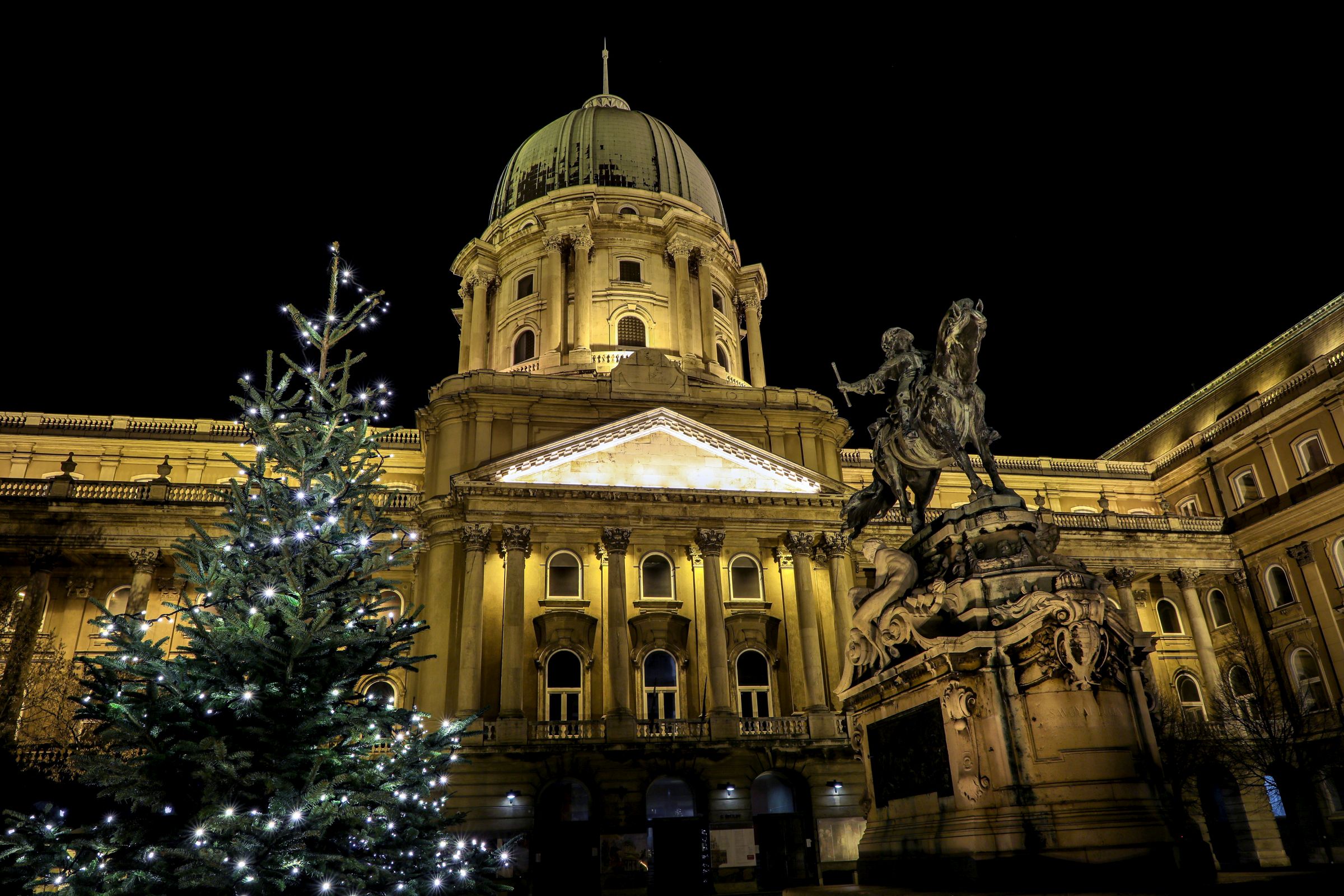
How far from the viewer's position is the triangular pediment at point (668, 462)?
31266mm

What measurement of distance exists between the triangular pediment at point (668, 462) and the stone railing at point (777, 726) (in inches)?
298

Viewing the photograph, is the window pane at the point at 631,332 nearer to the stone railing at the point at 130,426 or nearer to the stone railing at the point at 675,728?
the stone railing at the point at 130,426

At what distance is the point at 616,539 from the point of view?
98.3ft

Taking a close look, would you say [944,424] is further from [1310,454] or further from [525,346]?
[525,346]

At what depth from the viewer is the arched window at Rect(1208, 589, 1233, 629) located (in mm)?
38375

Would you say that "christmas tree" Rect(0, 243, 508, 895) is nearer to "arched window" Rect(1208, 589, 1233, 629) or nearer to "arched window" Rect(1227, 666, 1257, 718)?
"arched window" Rect(1227, 666, 1257, 718)

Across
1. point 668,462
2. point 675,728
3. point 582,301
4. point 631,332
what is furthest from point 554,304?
point 675,728

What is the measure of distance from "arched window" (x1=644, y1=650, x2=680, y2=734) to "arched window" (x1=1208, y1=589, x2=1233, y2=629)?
23.9 meters

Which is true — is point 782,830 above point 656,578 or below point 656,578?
below

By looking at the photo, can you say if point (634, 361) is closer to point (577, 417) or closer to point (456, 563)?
point (577, 417)

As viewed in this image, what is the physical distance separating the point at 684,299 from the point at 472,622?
21613mm

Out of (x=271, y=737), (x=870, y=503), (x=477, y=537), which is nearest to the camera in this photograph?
(x=271, y=737)

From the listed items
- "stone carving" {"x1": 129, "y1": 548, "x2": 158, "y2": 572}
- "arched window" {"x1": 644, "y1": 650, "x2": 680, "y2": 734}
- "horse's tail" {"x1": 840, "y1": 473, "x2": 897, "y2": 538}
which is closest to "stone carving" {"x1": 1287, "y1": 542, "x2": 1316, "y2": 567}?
"arched window" {"x1": 644, "y1": 650, "x2": 680, "y2": 734}

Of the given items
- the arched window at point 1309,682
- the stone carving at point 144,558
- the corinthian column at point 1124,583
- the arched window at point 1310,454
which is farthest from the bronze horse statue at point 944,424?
the arched window at point 1310,454
